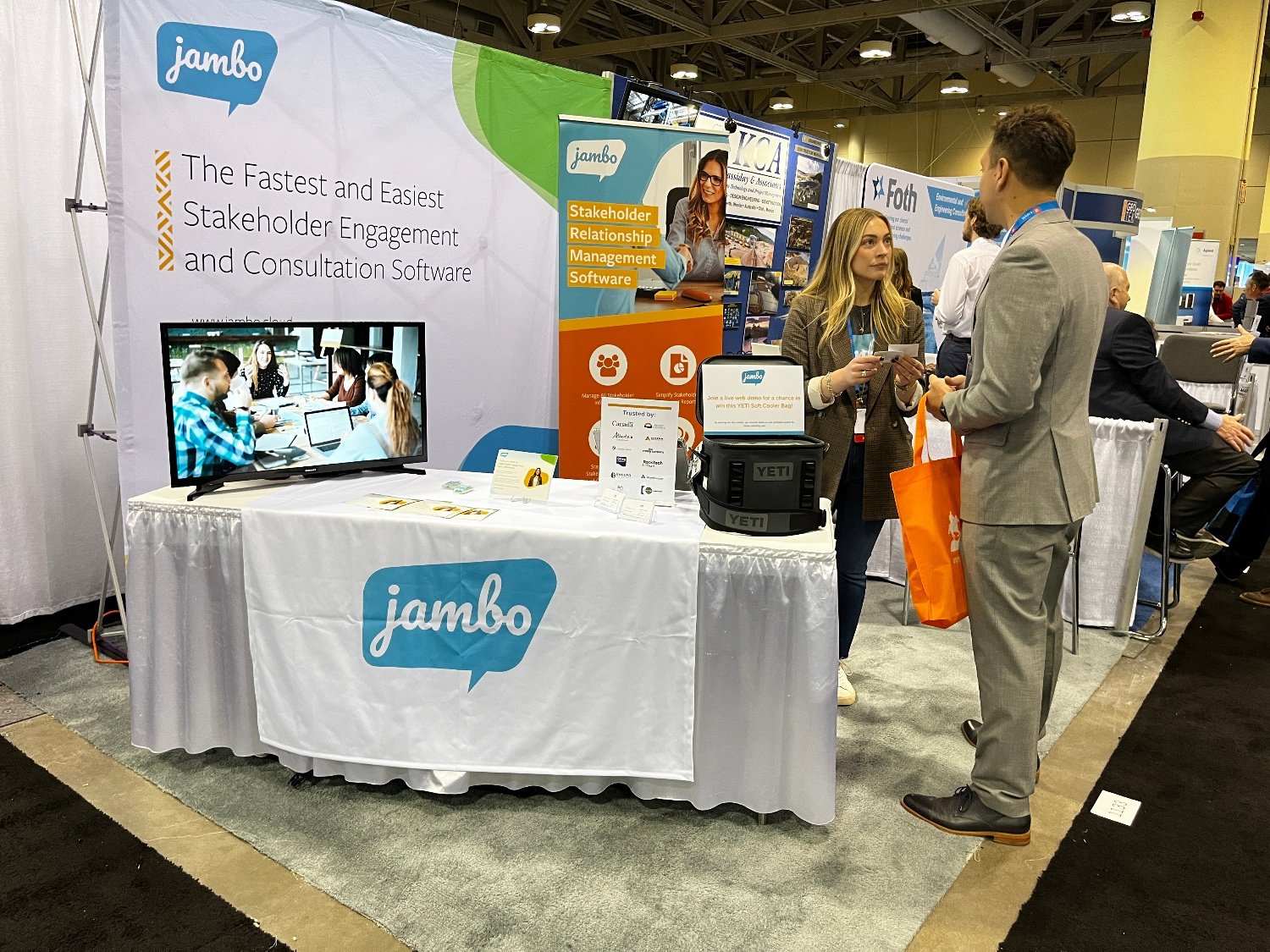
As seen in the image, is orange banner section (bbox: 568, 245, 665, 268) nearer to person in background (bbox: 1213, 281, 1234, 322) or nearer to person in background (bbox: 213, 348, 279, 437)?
person in background (bbox: 213, 348, 279, 437)

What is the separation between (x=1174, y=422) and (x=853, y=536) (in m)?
1.91

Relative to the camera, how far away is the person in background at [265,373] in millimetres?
2299

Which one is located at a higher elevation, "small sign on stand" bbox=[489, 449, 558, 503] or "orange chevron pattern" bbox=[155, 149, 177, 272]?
"orange chevron pattern" bbox=[155, 149, 177, 272]

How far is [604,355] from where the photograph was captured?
140 inches

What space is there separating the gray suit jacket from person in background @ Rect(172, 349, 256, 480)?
5.82 ft

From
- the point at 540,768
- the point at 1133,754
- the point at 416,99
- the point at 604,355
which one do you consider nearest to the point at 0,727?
the point at 540,768

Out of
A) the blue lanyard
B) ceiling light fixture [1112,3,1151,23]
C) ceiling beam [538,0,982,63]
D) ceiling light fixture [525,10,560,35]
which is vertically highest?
ceiling beam [538,0,982,63]

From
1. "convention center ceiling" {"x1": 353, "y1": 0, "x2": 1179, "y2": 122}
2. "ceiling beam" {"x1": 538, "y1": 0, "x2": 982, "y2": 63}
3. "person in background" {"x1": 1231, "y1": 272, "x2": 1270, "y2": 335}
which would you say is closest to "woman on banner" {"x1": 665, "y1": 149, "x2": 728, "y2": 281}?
"person in background" {"x1": 1231, "y1": 272, "x2": 1270, "y2": 335}

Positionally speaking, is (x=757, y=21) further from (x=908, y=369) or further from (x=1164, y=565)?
(x=908, y=369)

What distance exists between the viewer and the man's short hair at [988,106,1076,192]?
6.26ft

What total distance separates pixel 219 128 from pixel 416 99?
0.80m

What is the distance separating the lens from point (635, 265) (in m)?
3.46

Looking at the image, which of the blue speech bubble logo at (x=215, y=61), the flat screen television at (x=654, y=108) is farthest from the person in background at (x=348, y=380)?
the flat screen television at (x=654, y=108)

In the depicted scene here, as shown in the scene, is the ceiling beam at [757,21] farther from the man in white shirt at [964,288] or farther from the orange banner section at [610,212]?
the orange banner section at [610,212]
